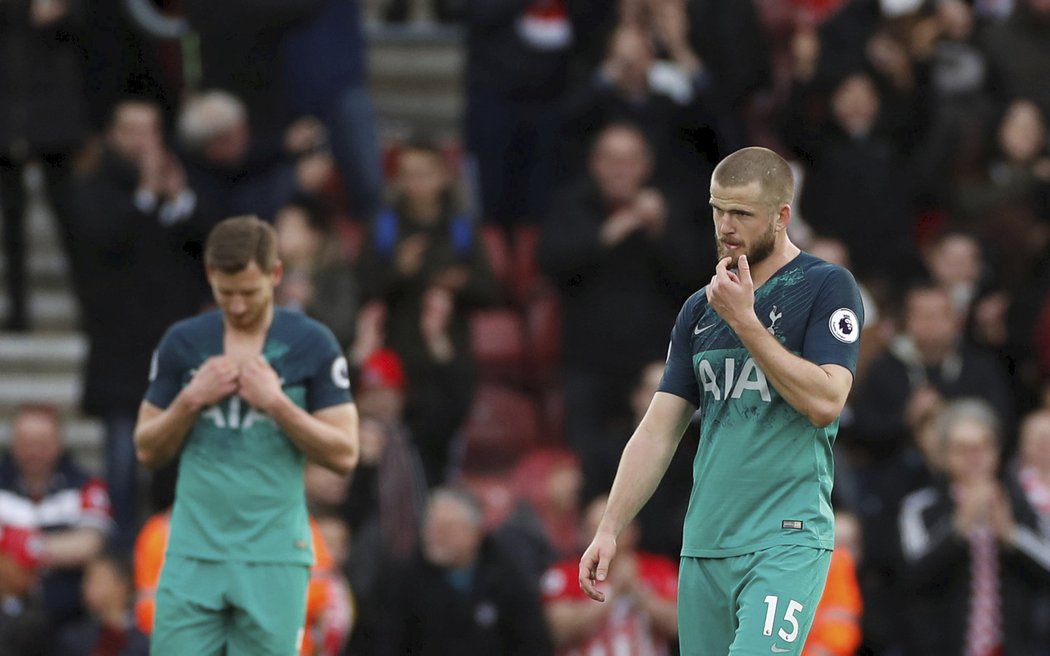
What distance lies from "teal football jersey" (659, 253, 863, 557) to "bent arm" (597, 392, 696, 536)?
17cm

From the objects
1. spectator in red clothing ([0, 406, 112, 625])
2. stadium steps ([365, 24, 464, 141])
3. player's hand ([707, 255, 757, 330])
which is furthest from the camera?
stadium steps ([365, 24, 464, 141])

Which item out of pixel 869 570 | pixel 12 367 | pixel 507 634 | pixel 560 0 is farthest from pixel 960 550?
pixel 12 367

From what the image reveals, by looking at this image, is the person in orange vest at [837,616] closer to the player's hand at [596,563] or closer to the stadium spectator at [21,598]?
the stadium spectator at [21,598]

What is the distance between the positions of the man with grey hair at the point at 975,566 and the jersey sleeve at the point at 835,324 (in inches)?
193

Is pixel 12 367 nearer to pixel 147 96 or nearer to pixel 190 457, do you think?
pixel 147 96

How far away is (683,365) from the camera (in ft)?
22.6

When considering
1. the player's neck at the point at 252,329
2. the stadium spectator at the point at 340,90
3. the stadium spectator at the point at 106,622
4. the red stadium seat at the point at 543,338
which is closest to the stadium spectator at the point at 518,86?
the stadium spectator at the point at 340,90

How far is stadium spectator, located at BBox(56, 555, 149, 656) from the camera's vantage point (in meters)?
10.8

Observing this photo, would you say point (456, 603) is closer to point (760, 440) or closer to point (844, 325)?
point (760, 440)

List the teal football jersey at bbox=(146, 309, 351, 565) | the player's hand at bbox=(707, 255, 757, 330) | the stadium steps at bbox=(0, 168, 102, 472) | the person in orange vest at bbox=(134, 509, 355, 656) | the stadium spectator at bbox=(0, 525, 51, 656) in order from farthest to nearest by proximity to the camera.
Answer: the stadium steps at bbox=(0, 168, 102, 472)
the stadium spectator at bbox=(0, 525, 51, 656)
the person in orange vest at bbox=(134, 509, 355, 656)
the teal football jersey at bbox=(146, 309, 351, 565)
the player's hand at bbox=(707, 255, 757, 330)

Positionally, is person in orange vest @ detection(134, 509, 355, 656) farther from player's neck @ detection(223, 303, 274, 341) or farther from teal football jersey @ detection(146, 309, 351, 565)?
player's neck @ detection(223, 303, 274, 341)

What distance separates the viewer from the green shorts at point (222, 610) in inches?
298

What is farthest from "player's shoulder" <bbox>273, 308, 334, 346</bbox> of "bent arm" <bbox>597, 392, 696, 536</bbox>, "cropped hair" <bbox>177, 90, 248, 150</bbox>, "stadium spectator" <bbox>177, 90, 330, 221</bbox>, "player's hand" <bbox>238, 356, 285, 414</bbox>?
"cropped hair" <bbox>177, 90, 248, 150</bbox>

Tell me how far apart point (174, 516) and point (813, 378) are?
2822 mm
